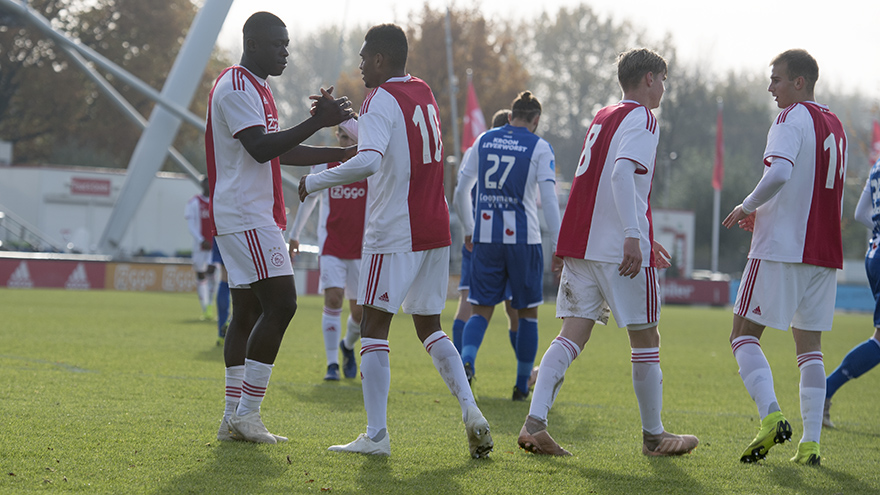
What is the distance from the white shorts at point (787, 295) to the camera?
186 inches

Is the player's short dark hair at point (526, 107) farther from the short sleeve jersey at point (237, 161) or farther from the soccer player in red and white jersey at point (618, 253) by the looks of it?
the short sleeve jersey at point (237, 161)

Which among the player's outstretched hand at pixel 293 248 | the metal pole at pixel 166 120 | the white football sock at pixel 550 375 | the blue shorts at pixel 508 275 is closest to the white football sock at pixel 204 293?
the player's outstretched hand at pixel 293 248

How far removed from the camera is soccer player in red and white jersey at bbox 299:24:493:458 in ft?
14.7

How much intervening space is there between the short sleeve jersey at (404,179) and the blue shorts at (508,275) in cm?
242

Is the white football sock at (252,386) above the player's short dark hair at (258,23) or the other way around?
the other way around

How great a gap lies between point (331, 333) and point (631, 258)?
4096 millimetres

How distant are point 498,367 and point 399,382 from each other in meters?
2.07

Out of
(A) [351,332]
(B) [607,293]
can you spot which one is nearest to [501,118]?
(A) [351,332]

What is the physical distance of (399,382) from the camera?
803cm

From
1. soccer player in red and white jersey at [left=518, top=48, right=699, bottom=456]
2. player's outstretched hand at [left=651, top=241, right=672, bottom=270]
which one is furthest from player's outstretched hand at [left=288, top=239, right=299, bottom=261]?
player's outstretched hand at [left=651, top=241, right=672, bottom=270]

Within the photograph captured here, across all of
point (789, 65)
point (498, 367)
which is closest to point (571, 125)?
point (498, 367)

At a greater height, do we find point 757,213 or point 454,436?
point 757,213

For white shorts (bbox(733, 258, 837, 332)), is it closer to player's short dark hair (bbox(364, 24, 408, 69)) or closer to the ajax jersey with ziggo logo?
player's short dark hair (bbox(364, 24, 408, 69))

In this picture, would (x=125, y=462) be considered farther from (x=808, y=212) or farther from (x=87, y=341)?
(x=87, y=341)
